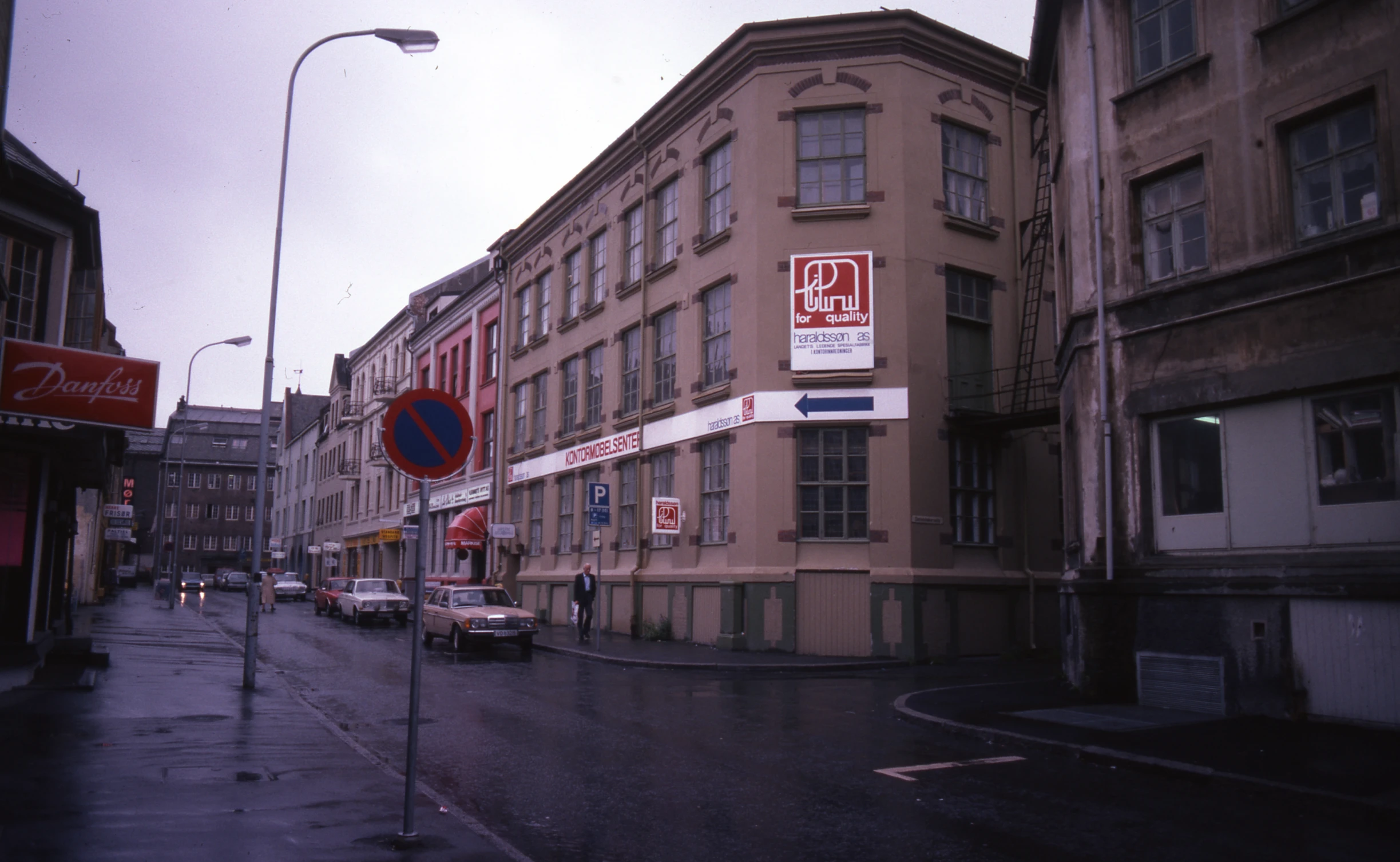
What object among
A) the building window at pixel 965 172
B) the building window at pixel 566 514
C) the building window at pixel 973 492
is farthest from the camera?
the building window at pixel 566 514

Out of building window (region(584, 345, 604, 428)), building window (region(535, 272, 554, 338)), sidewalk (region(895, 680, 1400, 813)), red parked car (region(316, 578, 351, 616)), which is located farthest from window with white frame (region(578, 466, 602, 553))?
sidewalk (region(895, 680, 1400, 813))

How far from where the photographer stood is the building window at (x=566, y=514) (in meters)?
31.9

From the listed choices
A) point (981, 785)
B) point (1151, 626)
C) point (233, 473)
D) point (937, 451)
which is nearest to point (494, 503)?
point (937, 451)

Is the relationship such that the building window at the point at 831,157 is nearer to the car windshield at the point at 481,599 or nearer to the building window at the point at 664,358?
the building window at the point at 664,358

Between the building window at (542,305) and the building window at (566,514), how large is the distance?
542 centimetres

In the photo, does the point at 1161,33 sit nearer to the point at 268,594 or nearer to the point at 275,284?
the point at 275,284

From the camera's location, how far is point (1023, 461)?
23141 millimetres

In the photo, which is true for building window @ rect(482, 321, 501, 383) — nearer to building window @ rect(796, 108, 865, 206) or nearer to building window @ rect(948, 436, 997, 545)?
building window @ rect(796, 108, 865, 206)

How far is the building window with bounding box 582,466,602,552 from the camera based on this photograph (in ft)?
98.5

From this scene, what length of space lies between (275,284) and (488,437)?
23.1m

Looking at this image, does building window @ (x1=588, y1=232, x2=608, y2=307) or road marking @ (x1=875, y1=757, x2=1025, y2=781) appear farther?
building window @ (x1=588, y1=232, x2=608, y2=307)

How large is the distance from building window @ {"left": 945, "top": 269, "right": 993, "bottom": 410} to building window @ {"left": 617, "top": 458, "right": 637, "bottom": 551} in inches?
360

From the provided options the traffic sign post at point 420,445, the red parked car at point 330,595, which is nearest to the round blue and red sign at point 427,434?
the traffic sign post at point 420,445

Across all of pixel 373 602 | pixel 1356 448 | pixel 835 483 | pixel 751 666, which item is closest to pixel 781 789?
pixel 1356 448
